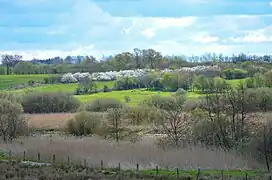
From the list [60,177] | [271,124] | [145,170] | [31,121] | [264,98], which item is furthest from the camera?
[31,121]

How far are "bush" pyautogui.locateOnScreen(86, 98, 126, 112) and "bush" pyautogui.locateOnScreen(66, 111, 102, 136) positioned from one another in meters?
10.3

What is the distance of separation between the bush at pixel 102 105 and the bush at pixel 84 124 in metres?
10.3

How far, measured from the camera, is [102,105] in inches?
2234

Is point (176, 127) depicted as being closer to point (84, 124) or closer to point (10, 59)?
point (84, 124)

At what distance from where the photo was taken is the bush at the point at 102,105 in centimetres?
5612

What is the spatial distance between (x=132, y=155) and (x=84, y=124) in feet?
51.8

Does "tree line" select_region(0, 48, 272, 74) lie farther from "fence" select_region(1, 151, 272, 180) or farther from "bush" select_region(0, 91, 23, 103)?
"fence" select_region(1, 151, 272, 180)

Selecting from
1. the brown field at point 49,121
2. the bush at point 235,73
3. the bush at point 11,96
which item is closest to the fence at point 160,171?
the brown field at point 49,121

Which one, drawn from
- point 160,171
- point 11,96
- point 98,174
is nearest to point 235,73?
point 11,96

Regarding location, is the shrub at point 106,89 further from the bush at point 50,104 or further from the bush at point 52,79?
the bush at point 50,104

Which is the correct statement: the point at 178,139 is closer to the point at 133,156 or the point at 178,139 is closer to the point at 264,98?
the point at 133,156

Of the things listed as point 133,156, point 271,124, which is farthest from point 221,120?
point 133,156

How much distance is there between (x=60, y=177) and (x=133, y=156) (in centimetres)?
871

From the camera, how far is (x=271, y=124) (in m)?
30.2
